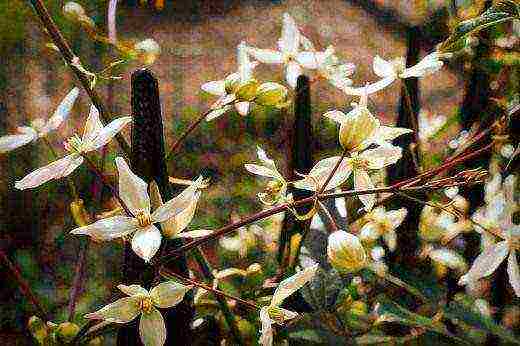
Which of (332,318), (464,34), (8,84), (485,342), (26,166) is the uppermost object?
(464,34)

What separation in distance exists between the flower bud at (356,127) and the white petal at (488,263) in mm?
162

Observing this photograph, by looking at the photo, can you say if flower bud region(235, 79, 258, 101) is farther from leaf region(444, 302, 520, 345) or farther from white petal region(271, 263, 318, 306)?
leaf region(444, 302, 520, 345)

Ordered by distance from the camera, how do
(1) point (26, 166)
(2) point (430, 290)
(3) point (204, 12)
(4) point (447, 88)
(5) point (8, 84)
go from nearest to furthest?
1. (2) point (430, 290)
2. (1) point (26, 166)
3. (5) point (8, 84)
4. (4) point (447, 88)
5. (3) point (204, 12)

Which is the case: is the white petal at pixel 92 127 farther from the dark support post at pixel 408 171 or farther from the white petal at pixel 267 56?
the dark support post at pixel 408 171

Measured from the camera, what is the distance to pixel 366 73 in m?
2.56

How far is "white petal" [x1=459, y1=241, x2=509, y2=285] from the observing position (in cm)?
52

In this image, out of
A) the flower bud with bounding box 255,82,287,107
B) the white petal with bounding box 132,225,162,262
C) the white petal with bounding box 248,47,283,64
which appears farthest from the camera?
the white petal with bounding box 248,47,283,64

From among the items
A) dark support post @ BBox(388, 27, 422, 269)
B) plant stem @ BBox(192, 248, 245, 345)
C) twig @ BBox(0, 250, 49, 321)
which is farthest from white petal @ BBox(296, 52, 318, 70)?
twig @ BBox(0, 250, 49, 321)

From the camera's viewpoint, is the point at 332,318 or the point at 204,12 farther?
the point at 204,12

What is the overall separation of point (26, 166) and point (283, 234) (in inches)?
46.8

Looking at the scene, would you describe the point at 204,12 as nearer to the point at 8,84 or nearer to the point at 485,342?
the point at 8,84

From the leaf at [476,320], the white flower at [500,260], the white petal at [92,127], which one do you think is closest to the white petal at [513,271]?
the white flower at [500,260]

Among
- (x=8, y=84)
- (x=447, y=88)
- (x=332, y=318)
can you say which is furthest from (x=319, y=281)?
(x=447, y=88)

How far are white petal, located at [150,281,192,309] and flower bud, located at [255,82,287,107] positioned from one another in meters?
0.16
